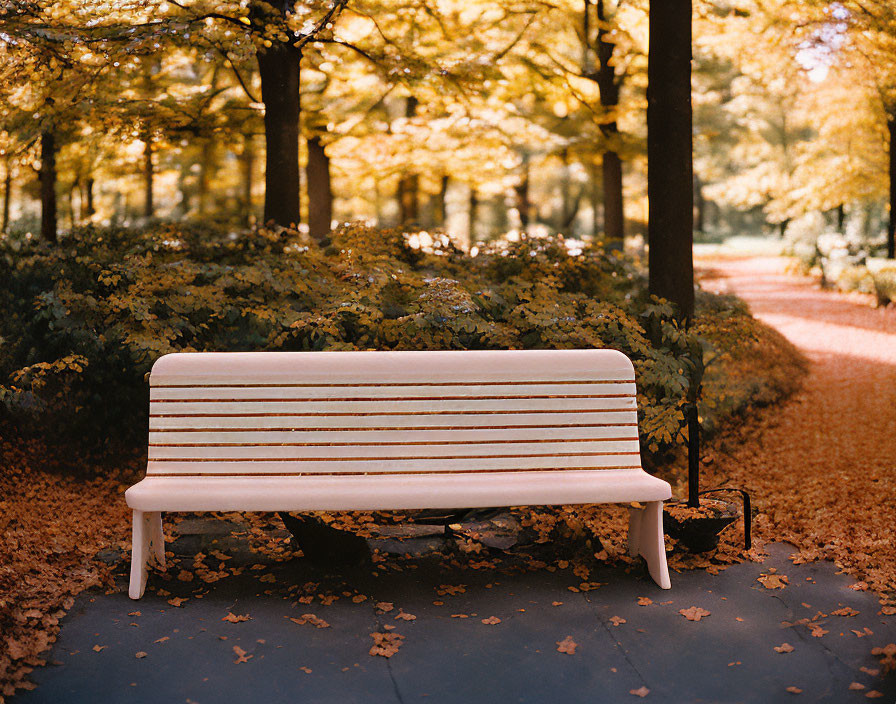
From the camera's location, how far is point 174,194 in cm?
2205

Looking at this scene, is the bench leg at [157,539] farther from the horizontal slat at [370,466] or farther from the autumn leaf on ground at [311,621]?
the autumn leaf on ground at [311,621]

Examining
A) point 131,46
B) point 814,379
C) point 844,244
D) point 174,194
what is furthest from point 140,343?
point 174,194

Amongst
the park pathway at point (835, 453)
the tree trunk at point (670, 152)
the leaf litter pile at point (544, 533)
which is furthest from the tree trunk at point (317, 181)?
the park pathway at point (835, 453)

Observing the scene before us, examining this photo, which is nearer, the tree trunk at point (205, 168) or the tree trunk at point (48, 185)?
the tree trunk at point (48, 185)

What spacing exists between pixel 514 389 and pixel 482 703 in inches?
61.5

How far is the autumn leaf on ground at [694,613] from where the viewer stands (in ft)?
11.0

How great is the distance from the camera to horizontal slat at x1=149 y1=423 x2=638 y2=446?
12.2 ft

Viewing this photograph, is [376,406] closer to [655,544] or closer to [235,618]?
[235,618]

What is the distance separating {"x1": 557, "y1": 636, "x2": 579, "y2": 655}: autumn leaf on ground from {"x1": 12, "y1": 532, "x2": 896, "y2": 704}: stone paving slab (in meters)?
0.02

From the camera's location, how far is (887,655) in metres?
2.97

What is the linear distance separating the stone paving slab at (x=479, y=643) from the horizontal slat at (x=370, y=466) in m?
0.54

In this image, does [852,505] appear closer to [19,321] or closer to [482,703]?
[482,703]

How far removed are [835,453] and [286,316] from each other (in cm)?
455

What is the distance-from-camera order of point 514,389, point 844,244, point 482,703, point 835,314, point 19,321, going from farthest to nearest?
point 844,244
point 835,314
point 19,321
point 514,389
point 482,703
